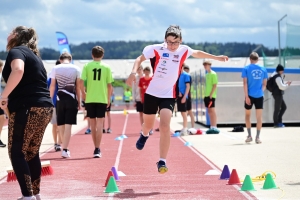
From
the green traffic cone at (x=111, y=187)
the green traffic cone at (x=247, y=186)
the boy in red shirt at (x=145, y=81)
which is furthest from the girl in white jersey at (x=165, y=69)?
the boy in red shirt at (x=145, y=81)

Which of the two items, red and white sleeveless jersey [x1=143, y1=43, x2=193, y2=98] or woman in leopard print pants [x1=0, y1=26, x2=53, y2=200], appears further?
red and white sleeveless jersey [x1=143, y1=43, x2=193, y2=98]

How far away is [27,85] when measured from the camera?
22.0ft

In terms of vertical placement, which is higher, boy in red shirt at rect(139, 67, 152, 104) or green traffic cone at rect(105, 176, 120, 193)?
boy in red shirt at rect(139, 67, 152, 104)

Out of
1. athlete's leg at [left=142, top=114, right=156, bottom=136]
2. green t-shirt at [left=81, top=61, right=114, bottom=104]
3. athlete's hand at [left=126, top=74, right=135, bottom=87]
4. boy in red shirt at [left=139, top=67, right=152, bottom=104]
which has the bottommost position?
boy in red shirt at [left=139, top=67, right=152, bottom=104]

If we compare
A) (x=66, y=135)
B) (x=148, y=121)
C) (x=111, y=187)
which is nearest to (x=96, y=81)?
(x=66, y=135)

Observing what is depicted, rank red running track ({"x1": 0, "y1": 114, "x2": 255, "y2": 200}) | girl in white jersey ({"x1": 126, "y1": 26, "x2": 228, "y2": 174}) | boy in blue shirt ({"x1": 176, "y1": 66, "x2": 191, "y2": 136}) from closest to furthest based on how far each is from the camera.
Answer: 1. red running track ({"x1": 0, "y1": 114, "x2": 255, "y2": 200})
2. girl in white jersey ({"x1": 126, "y1": 26, "x2": 228, "y2": 174})
3. boy in blue shirt ({"x1": 176, "y1": 66, "x2": 191, "y2": 136})

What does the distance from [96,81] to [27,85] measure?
5.78m

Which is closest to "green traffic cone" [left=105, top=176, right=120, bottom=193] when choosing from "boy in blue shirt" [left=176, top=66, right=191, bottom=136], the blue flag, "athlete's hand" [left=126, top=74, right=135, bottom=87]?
"athlete's hand" [left=126, top=74, right=135, bottom=87]

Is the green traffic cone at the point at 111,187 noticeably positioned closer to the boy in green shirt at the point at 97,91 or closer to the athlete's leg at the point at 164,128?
the athlete's leg at the point at 164,128

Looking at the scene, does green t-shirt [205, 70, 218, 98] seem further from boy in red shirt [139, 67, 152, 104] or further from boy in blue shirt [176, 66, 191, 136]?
boy in red shirt [139, 67, 152, 104]

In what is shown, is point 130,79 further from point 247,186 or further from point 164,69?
point 247,186

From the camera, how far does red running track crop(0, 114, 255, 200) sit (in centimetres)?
772

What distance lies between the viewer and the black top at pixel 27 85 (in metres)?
6.66

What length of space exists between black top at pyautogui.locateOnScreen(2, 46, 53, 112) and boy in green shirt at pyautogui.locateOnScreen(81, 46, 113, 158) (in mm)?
5625
